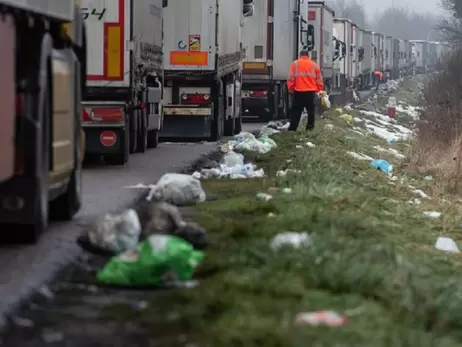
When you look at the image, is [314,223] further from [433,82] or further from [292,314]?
[433,82]

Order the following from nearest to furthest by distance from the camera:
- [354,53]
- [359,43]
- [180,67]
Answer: [180,67]
[354,53]
[359,43]

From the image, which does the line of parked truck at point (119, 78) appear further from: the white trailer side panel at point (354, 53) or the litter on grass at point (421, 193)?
the white trailer side panel at point (354, 53)

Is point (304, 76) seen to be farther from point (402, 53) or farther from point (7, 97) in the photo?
point (402, 53)

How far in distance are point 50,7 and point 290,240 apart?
7.74 ft

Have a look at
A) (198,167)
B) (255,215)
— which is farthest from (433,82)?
(255,215)

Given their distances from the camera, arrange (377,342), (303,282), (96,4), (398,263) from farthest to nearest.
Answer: (96,4), (398,263), (303,282), (377,342)

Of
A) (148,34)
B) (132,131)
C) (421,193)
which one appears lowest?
(421,193)

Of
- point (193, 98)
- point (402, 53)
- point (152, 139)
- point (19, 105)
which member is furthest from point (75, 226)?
point (402, 53)

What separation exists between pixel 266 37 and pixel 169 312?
2602cm

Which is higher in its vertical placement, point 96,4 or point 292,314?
point 96,4

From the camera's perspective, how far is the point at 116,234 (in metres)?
8.17

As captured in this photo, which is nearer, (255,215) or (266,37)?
(255,215)

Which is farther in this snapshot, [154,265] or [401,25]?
[401,25]

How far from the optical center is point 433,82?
130 ft
